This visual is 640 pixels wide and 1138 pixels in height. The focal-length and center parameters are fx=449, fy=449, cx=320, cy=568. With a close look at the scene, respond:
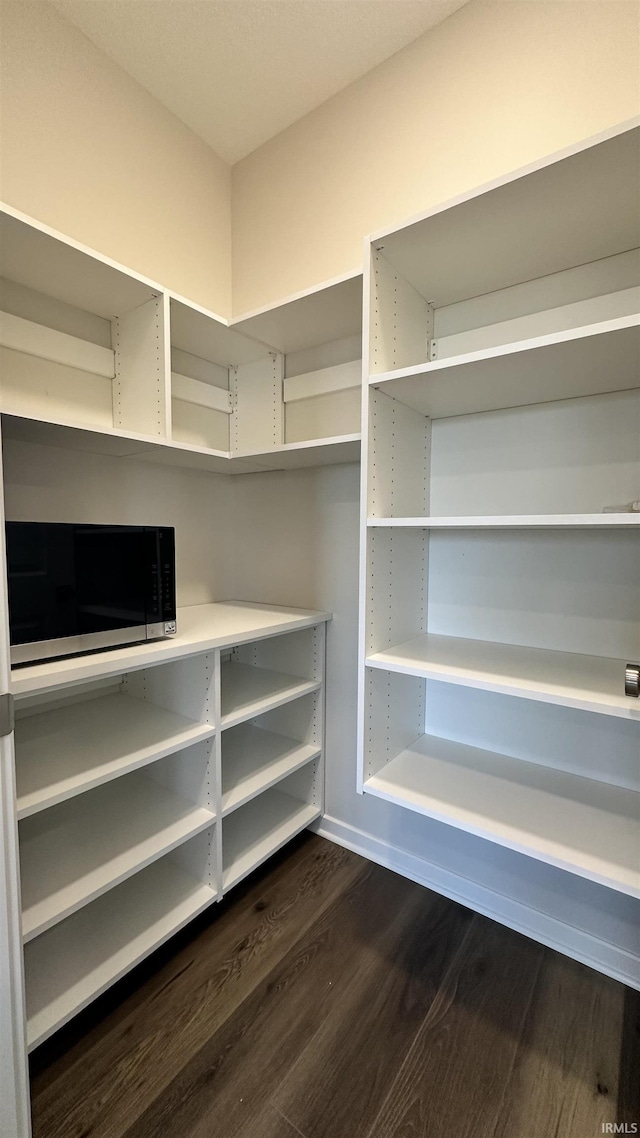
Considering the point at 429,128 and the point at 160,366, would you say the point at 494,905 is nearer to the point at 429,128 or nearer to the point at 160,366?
the point at 160,366

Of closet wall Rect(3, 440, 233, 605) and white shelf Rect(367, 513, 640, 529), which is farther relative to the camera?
closet wall Rect(3, 440, 233, 605)

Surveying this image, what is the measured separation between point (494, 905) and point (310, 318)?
202 centimetres

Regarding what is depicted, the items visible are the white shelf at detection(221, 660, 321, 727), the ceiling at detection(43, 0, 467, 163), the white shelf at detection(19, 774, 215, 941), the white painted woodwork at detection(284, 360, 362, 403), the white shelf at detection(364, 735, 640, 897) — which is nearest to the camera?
the white shelf at detection(364, 735, 640, 897)

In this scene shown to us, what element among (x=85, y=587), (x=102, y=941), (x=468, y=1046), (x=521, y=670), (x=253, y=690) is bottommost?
(x=468, y=1046)

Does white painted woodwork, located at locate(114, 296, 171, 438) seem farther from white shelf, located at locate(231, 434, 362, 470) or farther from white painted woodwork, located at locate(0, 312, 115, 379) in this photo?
white shelf, located at locate(231, 434, 362, 470)

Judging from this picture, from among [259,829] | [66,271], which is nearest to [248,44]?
[66,271]

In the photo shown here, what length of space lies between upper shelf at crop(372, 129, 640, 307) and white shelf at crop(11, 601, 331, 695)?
1111 millimetres

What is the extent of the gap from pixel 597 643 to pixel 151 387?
1481 millimetres

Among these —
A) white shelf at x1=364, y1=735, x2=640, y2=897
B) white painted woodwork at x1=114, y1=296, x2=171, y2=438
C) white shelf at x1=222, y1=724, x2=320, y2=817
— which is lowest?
white shelf at x1=222, y1=724, x2=320, y2=817

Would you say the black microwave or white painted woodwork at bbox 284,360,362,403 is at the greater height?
white painted woodwork at bbox 284,360,362,403

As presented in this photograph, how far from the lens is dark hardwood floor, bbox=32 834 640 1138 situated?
3.17 ft

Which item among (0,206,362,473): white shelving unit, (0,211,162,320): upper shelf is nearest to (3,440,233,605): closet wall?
(0,206,362,473): white shelving unit

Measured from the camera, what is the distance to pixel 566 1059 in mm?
1077

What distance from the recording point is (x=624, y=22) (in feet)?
3.51
